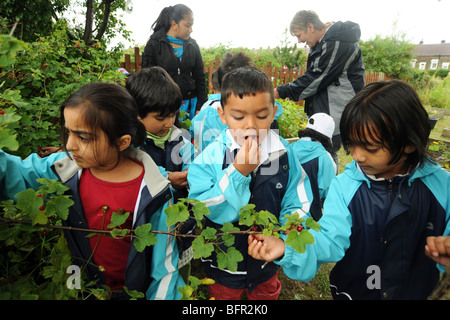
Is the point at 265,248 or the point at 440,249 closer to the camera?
the point at 440,249

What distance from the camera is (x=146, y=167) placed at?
154 centimetres

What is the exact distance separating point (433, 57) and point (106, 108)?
82084 millimetres

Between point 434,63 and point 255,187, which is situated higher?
point 434,63

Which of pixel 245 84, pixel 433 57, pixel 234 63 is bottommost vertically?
pixel 245 84

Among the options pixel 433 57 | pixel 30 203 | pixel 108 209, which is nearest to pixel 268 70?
pixel 108 209

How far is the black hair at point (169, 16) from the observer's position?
3768 mm

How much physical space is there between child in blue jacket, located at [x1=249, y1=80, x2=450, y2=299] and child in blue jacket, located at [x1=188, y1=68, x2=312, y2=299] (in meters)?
0.33

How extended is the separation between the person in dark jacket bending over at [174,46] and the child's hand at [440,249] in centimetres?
361

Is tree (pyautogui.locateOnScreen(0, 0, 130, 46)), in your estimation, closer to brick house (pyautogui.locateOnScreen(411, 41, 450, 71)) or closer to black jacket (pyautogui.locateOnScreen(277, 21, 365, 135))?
black jacket (pyautogui.locateOnScreen(277, 21, 365, 135))

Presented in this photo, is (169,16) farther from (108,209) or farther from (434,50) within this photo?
(434,50)

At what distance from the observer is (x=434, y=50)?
64.2 m

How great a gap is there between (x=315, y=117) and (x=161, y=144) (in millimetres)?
1696

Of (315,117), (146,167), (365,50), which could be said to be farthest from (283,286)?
(365,50)
